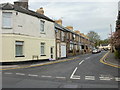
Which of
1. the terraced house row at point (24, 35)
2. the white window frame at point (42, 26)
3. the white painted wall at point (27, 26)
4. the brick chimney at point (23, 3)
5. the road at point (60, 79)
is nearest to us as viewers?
the road at point (60, 79)

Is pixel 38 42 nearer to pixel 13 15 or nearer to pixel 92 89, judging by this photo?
pixel 13 15

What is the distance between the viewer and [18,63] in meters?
16.4

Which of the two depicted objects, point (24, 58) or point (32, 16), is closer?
point (24, 58)

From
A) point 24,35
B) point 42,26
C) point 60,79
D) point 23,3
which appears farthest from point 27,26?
point 60,79

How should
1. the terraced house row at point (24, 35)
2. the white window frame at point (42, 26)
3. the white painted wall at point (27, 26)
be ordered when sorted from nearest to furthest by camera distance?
1. the terraced house row at point (24, 35)
2. the white painted wall at point (27, 26)
3. the white window frame at point (42, 26)

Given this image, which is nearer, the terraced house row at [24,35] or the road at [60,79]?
the road at [60,79]

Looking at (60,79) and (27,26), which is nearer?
(60,79)

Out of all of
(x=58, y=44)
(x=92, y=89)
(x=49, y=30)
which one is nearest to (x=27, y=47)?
(x=49, y=30)

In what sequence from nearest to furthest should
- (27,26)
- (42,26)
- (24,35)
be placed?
(24,35) < (27,26) < (42,26)

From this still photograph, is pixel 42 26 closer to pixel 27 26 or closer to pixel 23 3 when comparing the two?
pixel 27 26

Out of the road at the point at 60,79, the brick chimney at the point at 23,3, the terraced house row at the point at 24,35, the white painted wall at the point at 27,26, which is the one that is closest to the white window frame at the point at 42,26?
the terraced house row at the point at 24,35

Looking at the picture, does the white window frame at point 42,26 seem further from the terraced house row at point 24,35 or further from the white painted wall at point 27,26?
the white painted wall at point 27,26

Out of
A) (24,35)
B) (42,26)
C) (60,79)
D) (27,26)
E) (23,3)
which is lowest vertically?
(60,79)

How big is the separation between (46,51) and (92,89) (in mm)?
15280
